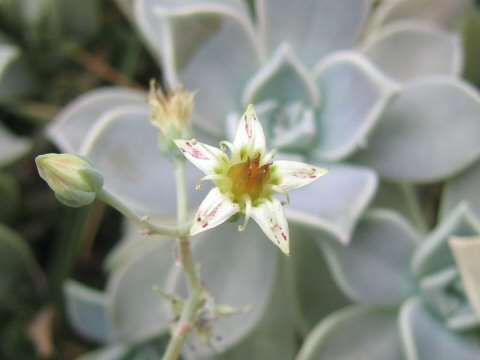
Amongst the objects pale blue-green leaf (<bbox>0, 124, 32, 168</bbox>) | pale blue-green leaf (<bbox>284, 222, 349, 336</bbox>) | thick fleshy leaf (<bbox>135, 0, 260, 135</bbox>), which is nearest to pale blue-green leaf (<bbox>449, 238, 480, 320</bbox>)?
pale blue-green leaf (<bbox>284, 222, 349, 336</bbox>)

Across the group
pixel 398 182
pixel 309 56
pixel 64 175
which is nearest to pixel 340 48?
pixel 309 56

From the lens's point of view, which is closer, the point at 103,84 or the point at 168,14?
the point at 168,14

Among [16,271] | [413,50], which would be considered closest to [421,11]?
[413,50]

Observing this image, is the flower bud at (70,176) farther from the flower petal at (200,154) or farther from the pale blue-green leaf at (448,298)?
the pale blue-green leaf at (448,298)

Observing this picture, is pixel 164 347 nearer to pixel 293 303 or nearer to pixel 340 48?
pixel 293 303

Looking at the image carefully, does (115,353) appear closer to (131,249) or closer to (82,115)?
(131,249)

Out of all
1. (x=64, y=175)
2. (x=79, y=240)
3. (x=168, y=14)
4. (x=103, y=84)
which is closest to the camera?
(x=64, y=175)

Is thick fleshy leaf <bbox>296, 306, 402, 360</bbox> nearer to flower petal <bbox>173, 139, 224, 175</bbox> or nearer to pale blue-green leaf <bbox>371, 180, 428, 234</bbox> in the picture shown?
pale blue-green leaf <bbox>371, 180, 428, 234</bbox>
